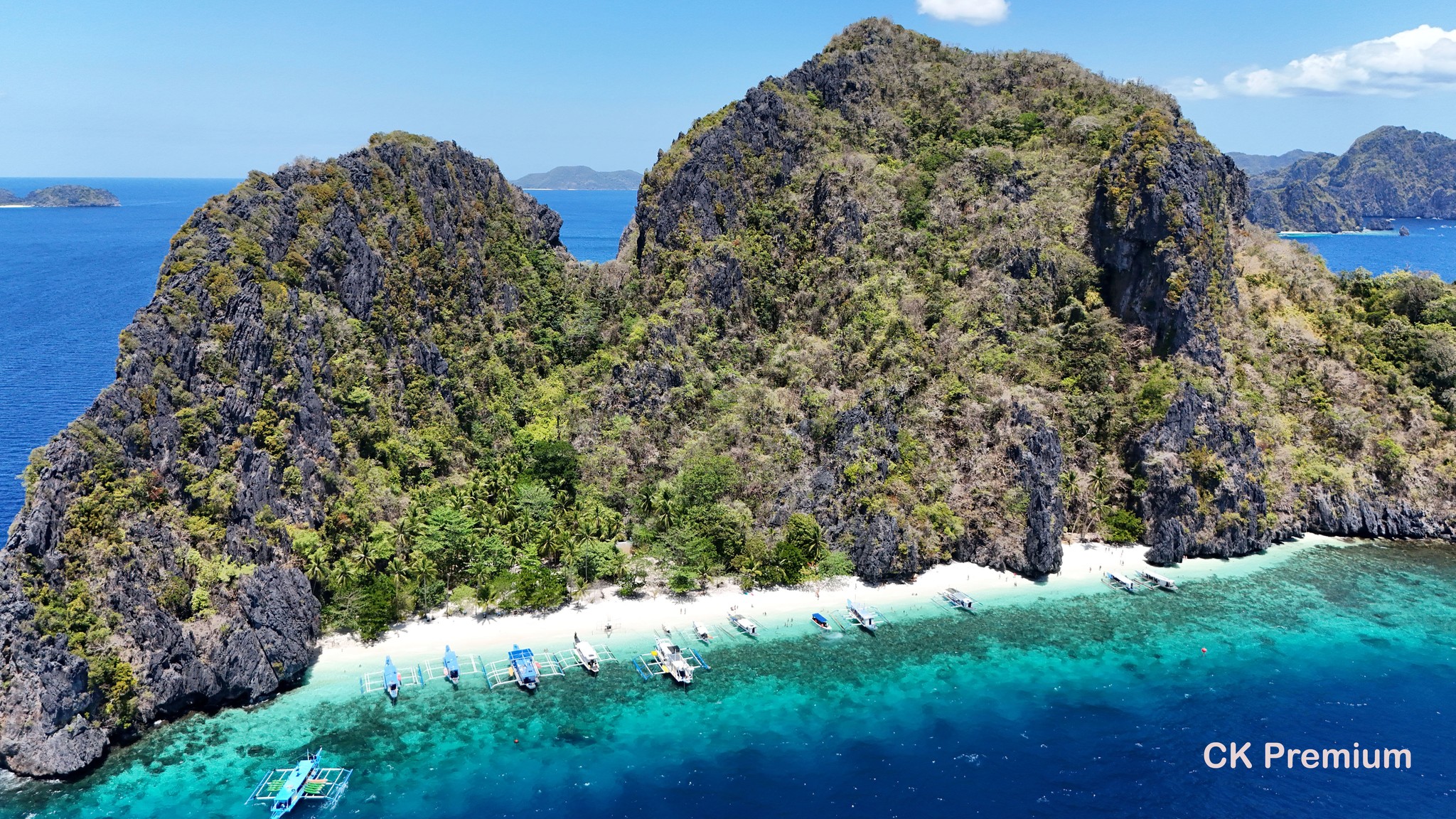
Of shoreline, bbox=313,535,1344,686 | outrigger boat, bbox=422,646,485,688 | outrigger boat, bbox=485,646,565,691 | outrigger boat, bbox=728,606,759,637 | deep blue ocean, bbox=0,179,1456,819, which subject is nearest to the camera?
deep blue ocean, bbox=0,179,1456,819

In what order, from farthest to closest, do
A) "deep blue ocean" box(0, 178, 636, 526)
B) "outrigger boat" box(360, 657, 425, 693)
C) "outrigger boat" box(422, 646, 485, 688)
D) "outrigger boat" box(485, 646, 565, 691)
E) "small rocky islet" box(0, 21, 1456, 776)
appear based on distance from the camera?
1. "deep blue ocean" box(0, 178, 636, 526)
2. "outrigger boat" box(422, 646, 485, 688)
3. "outrigger boat" box(485, 646, 565, 691)
4. "outrigger boat" box(360, 657, 425, 693)
5. "small rocky islet" box(0, 21, 1456, 776)

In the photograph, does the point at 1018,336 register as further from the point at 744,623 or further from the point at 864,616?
the point at 744,623

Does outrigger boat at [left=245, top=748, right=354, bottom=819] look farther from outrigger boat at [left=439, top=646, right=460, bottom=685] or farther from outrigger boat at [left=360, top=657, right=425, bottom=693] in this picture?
outrigger boat at [left=439, top=646, right=460, bottom=685]

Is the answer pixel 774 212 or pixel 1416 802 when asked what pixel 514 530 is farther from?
pixel 1416 802

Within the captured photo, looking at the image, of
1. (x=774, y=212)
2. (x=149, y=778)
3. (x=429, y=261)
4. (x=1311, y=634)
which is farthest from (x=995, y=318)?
(x=149, y=778)

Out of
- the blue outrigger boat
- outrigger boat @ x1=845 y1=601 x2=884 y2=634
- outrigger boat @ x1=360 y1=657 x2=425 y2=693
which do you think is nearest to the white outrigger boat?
the blue outrigger boat

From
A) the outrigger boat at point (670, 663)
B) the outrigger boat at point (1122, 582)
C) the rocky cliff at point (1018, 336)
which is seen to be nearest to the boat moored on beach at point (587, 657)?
the outrigger boat at point (670, 663)
